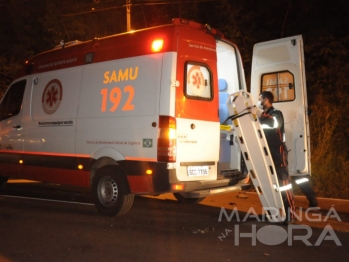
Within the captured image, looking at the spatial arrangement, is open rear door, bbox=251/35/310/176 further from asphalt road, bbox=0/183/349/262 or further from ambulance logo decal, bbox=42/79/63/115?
ambulance logo decal, bbox=42/79/63/115

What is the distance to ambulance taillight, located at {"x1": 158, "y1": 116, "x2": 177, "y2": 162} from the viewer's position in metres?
6.14

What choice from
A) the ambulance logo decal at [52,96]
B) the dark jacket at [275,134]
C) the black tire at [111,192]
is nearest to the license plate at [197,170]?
the black tire at [111,192]

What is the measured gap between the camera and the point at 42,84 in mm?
8141

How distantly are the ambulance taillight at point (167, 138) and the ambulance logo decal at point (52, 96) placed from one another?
2341 mm

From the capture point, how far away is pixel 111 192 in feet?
23.0

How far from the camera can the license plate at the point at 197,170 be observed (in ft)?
21.0

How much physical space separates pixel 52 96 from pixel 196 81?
105 inches

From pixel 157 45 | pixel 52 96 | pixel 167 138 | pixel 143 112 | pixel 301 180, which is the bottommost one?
pixel 301 180

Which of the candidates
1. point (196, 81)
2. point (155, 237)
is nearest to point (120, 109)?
point (196, 81)

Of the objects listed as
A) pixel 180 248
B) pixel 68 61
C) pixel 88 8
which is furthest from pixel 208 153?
pixel 88 8

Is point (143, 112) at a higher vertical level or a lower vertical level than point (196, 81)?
lower

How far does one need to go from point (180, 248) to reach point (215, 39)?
3.13m

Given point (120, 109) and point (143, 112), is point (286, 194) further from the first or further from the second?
point (120, 109)

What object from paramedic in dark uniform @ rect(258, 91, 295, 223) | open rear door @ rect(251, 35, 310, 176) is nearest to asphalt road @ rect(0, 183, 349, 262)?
paramedic in dark uniform @ rect(258, 91, 295, 223)
